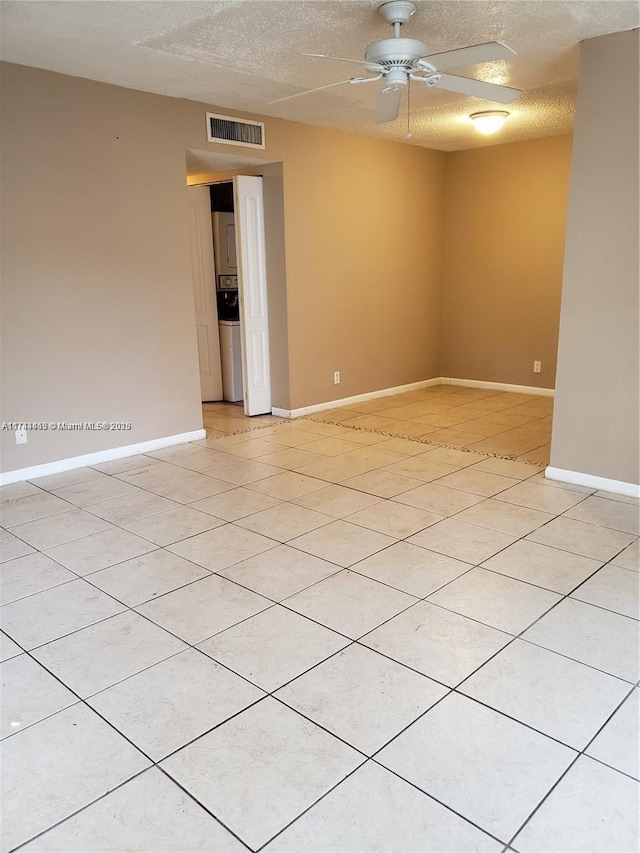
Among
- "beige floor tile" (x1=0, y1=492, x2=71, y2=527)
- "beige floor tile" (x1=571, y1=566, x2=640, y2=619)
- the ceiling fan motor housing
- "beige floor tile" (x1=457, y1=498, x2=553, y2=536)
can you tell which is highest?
the ceiling fan motor housing

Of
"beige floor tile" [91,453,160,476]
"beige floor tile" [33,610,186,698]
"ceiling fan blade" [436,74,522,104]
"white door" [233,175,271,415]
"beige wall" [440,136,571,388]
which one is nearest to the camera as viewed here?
"beige floor tile" [33,610,186,698]

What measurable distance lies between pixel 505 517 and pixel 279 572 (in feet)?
4.44

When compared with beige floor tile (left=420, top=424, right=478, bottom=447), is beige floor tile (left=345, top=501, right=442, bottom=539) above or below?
below

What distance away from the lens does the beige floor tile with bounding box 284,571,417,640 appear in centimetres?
243

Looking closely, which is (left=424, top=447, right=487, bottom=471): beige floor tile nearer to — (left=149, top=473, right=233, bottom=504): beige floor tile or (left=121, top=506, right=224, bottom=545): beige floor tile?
(left=149, top=473, right=233, bottom=504): beige floor tile

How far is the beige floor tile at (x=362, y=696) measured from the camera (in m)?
1.87

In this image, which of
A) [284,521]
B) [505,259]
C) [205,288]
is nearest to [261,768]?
[284,521]

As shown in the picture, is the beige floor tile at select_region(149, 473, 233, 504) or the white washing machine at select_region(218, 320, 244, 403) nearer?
the beige floor tile at select_region(149, 473, 233, 504)

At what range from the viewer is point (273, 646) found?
7.52 feet

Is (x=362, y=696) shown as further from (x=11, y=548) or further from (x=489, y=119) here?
(x=489, y=119)

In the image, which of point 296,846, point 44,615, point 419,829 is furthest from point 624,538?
point 44,615

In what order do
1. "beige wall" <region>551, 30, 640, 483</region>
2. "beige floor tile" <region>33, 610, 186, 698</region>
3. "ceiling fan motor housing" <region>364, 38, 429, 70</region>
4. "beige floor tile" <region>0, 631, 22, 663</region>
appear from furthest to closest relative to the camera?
"beige wall" <region>551, 30, 640, 483</region>
"ceiling fan motor housing" <region>364, 38, 429, 70</region>
"beige floor tile" <region>0, 631, 22, 663</region>
"beige floor tile" <region>33, 610, 186, 698</region>

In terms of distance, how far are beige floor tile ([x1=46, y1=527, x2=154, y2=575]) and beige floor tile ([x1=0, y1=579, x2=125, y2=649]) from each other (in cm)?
20

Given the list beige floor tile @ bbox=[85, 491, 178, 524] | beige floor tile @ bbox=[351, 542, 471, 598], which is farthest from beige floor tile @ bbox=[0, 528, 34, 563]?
beige floor tile @ bbox=[351, 542, 471, 598]
